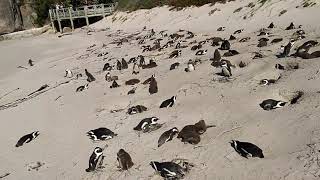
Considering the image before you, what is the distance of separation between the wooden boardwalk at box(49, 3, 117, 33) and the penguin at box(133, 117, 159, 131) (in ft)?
112

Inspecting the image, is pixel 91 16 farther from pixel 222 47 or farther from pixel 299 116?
pixel 299 116

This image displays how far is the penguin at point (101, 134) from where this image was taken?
8.31 metres

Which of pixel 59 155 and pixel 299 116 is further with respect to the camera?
pixel 59 155

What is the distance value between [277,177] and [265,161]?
0.47 m

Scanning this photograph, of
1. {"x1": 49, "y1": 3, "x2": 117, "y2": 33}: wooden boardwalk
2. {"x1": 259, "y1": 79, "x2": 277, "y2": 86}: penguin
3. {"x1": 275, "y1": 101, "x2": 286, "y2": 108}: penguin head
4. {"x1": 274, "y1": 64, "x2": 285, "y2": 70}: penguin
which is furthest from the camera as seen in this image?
{"x1": 49, "y1": 3, "x2": 117, "y2": 33}: wooden boardwalk

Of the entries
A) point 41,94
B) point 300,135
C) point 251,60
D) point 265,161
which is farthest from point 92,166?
point 41,94

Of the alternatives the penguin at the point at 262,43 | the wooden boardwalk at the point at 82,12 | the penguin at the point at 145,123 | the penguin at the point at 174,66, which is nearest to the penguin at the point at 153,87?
the penguin at the point at 174,66

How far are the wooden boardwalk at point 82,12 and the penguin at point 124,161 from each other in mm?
35602

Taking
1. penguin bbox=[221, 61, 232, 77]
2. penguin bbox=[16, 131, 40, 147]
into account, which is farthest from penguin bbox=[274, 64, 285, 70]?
penguin bbox=[16, 131, 40, 147]

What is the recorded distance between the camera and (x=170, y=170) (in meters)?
6.22

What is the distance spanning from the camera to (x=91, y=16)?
42344 mm

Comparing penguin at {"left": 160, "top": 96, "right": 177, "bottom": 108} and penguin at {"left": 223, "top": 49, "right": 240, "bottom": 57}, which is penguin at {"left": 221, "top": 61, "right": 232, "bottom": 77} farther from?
penguin at {"left": 223, "top": 49, "right": 240, "bottom": 57}

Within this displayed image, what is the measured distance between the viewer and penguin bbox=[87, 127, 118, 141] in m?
8.31

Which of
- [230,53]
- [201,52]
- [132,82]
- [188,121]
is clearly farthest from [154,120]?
[201,52]
